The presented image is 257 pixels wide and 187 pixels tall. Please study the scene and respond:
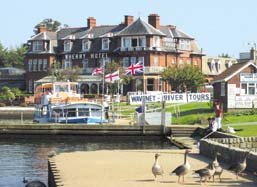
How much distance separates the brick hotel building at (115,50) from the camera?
362ft

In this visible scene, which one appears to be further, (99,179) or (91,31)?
(91,31)

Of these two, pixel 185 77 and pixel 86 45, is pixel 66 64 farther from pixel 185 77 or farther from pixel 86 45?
pixel 185 77

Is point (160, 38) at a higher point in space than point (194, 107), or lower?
higher

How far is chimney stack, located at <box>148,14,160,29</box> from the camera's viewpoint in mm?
112769

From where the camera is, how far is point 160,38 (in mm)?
111812

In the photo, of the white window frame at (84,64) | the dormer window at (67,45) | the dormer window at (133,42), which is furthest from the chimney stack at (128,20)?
the dormer window at (67,45)

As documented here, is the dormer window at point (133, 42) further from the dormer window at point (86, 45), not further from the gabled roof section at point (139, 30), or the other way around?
the dormer window at point (86, 45)

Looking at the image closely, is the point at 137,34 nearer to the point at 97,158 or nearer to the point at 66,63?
the point at 66,63

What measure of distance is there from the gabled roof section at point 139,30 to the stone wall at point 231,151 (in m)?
78.7

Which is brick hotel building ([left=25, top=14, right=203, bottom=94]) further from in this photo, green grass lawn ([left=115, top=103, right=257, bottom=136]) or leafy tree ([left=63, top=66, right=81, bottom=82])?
green grass lawn ([left=115, top=103, right=257, bottom=136])

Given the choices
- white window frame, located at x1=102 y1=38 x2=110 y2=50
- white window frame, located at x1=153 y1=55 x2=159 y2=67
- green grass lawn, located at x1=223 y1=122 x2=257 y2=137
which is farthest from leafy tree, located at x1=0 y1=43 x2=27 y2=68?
green grass lawn, located at x1=223 y1=122 x2=257 y2=137

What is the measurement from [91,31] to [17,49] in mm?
68914

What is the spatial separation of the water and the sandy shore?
208 cm

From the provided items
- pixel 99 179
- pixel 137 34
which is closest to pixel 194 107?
pixel 137 34
